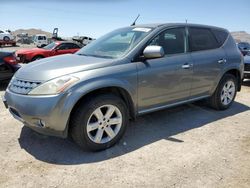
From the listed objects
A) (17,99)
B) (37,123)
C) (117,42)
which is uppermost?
(117,42)

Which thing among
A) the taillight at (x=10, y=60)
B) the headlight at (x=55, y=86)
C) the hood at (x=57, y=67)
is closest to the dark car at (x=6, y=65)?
the taillight at (x=10, y=60)

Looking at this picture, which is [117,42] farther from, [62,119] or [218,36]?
[218,36]

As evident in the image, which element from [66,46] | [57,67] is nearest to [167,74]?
[57,67]

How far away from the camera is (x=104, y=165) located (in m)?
3.43

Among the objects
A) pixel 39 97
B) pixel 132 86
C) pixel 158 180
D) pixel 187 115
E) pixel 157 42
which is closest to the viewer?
pixel 158 180

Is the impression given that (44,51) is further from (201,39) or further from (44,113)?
(44,113)

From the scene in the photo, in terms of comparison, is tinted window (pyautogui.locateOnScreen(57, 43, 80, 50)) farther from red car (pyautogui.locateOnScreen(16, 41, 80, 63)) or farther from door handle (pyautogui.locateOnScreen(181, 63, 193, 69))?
door handle (pyautogui.locateOnScreen(181, 63, 193, 69))

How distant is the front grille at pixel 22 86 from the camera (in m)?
3.52

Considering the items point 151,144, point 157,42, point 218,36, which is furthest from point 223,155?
point 218,36

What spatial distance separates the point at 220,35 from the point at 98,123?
11.1ft

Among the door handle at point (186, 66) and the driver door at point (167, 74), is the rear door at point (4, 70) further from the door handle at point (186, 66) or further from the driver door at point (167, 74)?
the door handle at point (186, 66)

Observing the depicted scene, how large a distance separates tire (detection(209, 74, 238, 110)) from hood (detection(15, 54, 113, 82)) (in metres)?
2.67

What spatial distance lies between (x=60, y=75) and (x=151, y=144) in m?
1.62

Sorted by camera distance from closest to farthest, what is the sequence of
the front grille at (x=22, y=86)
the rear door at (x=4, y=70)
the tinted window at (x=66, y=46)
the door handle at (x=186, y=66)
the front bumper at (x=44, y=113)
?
1. the front bumper at (x=44, y=113)
2. the front grille at (x=22, y=86)
3. the door handle at (x=186, y=66)
4. the rear door at (x=4, y=70)
5. the tinted window at (x=66, y=46)
